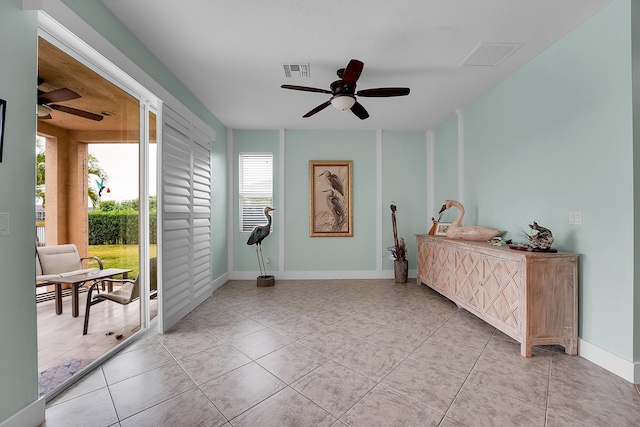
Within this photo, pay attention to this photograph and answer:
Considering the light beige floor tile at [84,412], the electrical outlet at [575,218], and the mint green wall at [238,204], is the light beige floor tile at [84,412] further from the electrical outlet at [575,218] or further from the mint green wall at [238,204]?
the electrical outlet at [575,218]

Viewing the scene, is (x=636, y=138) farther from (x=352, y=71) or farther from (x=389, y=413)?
(x=389, y=413)

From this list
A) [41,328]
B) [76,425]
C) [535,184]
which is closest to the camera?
[76,425]

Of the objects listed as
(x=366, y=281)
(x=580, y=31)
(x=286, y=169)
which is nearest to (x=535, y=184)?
(x=580, y=31)

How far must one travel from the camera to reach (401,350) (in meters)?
2.52

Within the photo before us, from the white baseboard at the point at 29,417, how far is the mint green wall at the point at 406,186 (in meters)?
4.62

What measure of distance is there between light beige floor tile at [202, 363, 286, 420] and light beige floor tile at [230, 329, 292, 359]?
0.26 metres

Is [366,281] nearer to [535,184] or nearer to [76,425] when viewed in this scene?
[535,184]

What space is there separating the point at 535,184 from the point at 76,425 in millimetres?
4052

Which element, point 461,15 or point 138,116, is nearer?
point 461,15

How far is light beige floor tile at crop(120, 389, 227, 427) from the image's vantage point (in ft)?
5.36

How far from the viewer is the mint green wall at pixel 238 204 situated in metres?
5.20

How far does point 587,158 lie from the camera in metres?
2.33

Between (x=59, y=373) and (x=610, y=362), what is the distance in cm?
402

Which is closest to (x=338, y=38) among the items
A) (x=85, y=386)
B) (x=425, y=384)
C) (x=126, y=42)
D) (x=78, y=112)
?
(x=126, y=42)
